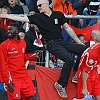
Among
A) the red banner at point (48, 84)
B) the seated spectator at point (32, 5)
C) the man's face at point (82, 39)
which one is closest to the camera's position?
the red banner at point (48, 84)

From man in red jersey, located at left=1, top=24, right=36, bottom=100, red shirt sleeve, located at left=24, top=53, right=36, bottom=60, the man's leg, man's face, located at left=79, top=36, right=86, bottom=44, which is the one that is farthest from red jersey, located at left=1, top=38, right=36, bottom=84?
man's face, located at left=79, top=36, right=86, bottom=44

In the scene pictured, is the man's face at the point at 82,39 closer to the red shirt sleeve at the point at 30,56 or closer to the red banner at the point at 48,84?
the red banner at the point at 48,84

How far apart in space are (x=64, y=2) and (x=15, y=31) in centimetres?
280

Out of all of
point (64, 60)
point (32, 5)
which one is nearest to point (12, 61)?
point (64, 60)

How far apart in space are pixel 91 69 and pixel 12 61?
1.51 m

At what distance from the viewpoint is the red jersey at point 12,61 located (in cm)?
782

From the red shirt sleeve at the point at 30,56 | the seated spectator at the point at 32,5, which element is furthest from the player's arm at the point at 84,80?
the seated spectator at the point at 32,5

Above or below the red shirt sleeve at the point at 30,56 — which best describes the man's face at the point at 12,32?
above

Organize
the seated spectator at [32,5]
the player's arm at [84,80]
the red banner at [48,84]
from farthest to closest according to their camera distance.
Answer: the seated spectator at [32,5] → the red banner at [48,84] → the player's arm at [84,80]

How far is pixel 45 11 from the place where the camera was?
8586mm

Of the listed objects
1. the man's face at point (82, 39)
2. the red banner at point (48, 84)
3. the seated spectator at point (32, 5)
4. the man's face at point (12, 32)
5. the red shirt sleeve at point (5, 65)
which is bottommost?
the red banner at point (48, 84)

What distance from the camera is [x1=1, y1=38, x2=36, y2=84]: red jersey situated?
782 cm

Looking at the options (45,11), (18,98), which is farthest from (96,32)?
(18,98)

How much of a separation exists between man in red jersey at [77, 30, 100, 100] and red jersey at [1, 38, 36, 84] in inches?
43.7
